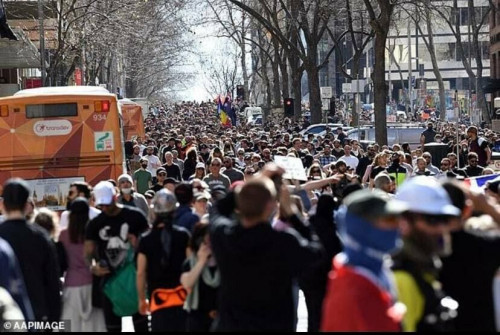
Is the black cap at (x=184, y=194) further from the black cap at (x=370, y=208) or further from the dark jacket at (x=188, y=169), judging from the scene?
the dark jacket at (x=188, y=169)

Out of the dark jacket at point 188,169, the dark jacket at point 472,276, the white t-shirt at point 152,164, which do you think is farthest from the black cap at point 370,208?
the white t-shirt at point 152,164

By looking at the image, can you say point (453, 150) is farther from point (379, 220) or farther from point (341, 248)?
point (379, 220)

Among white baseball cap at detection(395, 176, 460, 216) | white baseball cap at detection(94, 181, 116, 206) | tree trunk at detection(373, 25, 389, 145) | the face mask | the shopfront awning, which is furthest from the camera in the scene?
the shopfront awning

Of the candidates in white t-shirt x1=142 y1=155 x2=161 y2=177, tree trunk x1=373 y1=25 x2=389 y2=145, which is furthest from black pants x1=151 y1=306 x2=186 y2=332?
tree trunk x1=373 y1=25 x2=389 y2=145

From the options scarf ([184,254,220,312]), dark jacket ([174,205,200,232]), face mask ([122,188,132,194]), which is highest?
dark jacket ([174,205,200,232])

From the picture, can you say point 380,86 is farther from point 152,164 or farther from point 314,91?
point 314,91

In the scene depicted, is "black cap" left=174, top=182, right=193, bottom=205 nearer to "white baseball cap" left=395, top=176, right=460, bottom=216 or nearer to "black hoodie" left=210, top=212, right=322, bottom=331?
"black hoodie" left=210, top=212, right=322, bottom=331

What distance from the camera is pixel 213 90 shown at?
6368 inches

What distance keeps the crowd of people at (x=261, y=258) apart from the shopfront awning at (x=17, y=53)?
30.4 m

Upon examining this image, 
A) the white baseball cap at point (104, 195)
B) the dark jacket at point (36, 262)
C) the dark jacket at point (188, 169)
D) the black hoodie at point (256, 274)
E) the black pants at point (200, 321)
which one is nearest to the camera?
the black hoodie at point (256, 274)

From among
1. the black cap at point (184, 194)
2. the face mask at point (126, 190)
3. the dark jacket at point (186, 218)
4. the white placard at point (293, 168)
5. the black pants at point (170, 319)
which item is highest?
the black cap at point (184, 194)

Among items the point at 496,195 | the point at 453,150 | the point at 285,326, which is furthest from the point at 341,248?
the point at 453,150

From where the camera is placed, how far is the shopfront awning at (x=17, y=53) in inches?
1731

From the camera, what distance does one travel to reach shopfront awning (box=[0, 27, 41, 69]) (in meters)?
44.0
